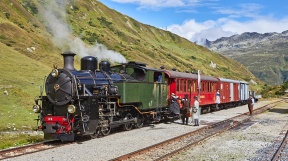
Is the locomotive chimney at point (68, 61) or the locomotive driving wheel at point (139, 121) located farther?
the locomotive driving wheel at point (139, 121)

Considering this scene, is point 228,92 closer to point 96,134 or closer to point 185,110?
point 185,110

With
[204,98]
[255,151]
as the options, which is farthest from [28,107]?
[255,151]

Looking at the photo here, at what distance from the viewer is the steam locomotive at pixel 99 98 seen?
1330 centimetres

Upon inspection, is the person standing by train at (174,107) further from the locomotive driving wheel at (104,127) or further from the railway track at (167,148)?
the locomotive driving wheel at (104,127)

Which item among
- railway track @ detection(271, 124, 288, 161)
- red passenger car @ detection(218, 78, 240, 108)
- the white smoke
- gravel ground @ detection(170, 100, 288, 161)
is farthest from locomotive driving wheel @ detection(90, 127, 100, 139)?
the white smoke

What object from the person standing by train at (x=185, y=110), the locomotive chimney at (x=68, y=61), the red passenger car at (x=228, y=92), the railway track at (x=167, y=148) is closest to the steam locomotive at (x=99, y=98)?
the locomotive chimney at (x=68, y=61)

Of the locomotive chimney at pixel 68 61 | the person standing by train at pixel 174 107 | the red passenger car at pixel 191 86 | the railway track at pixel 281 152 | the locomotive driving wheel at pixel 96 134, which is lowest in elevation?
the railway track at pixel 281 152

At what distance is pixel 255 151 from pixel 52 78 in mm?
8085

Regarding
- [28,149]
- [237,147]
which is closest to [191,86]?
[237,147]

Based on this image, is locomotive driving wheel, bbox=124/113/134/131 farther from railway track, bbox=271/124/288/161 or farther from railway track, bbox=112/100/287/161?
railway track, bbox=271/124/288/161

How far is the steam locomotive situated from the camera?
1330 cm

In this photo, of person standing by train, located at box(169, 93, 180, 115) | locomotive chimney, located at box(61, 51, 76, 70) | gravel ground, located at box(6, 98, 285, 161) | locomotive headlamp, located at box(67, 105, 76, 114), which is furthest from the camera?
person standing by train, located at box(169, 93, 180, 115)

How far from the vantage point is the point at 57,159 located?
34.7 feet

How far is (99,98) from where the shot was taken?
48.0 feet
